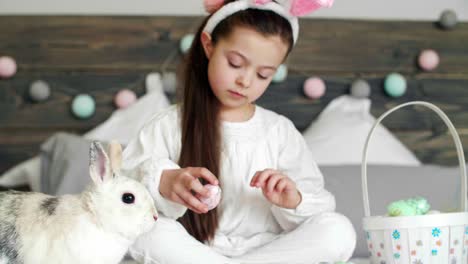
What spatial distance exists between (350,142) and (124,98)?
0.65 meters

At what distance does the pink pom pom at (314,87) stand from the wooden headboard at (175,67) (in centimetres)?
3

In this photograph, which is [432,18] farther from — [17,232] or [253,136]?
[17,232]

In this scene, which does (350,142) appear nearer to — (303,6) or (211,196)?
(303,6)

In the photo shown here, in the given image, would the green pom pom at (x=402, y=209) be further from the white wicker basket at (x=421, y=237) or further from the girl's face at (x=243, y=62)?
the girl's face at (x=243, y=62)

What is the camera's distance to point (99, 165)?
92cm

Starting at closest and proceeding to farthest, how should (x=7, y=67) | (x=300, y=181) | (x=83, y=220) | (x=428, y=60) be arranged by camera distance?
(x=83, y=220) → (x=300, y=181) → (x=7, y=67) → (x=428, y=60)

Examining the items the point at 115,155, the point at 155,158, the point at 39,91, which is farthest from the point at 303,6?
the point at 39,91

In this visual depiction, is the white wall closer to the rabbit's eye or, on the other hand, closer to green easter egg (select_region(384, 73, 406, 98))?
green easter egg (select_region(384, 73, 406, 98))

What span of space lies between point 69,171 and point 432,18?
1239mm

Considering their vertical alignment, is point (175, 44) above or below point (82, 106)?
above

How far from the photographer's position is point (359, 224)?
5.53 ft

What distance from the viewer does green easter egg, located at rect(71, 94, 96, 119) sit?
6.44ft

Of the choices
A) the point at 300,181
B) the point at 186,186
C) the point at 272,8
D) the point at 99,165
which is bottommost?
the point at 300,181

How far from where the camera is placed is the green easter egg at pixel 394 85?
2102 mm
